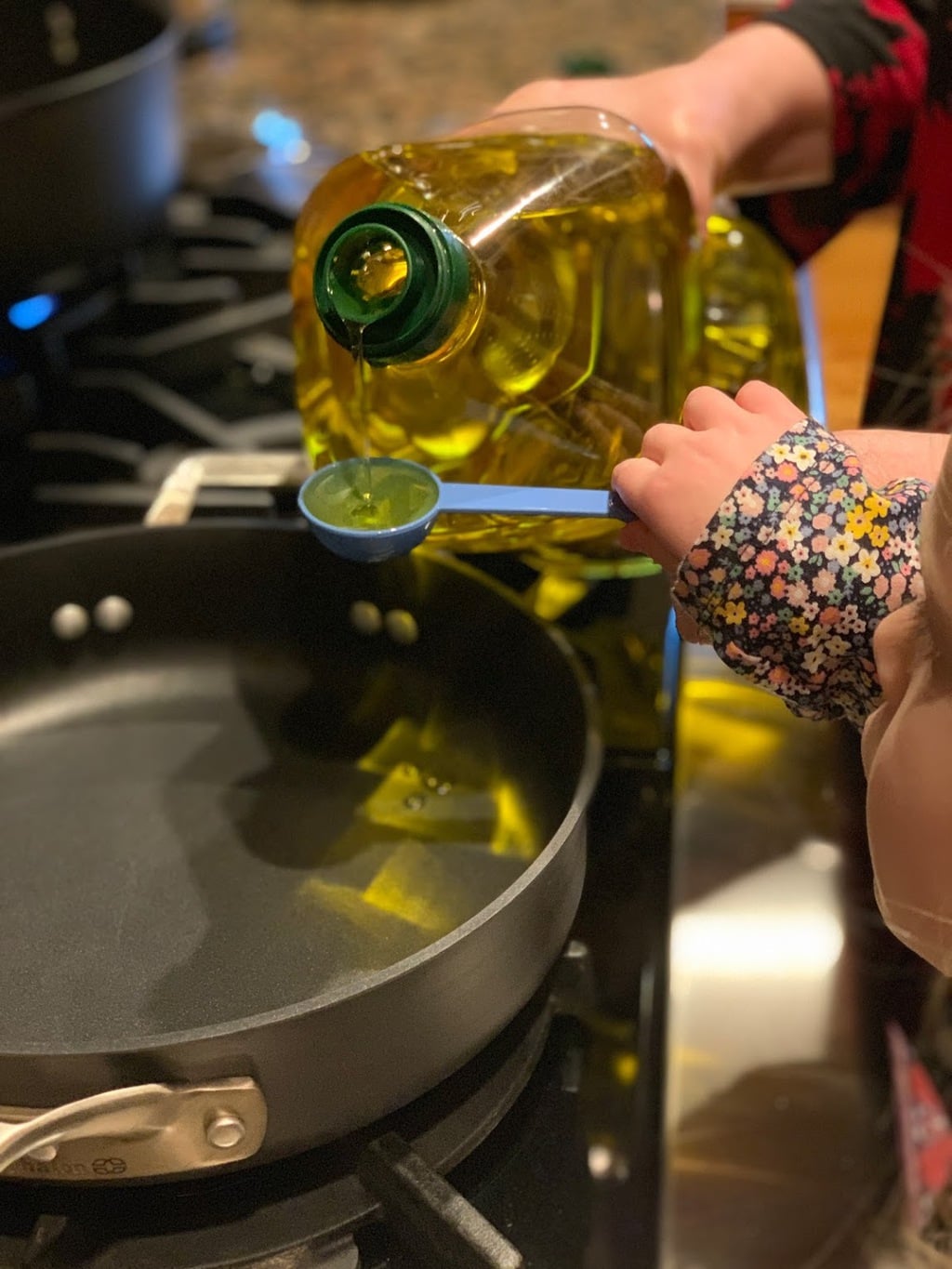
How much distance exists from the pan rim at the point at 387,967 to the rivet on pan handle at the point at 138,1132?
0.05 ft

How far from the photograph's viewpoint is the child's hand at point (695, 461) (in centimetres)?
35

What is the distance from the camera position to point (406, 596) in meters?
0.59

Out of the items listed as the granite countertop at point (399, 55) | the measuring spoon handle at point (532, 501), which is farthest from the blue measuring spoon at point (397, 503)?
the granite countertop at point (399, 55)

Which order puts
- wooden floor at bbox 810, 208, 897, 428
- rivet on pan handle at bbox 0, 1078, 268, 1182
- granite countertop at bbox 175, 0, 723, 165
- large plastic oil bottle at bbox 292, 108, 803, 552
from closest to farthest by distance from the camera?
rivet on pan handle at bbox 0, 1078, 268, 1182 → large plastic oil bottle at bbox 292, 108, 803, 552 → wooden floor at bbox 810, 208, 897, 428 → granite countertop at bbox 175, 0, 723, 165

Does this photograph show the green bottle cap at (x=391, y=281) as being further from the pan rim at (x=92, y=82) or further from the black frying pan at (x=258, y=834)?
the pan rim at (x=92, y=82)

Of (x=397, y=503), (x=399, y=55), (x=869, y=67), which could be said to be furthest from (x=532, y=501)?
(x=399, y=55)

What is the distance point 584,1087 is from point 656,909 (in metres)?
0.10

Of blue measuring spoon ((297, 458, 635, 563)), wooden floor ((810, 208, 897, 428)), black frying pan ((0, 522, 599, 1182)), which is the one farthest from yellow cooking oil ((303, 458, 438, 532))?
wooden floor ((810, 208, 897, 428))

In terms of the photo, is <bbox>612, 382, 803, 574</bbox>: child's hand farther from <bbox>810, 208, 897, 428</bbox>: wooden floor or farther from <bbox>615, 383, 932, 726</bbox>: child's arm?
<bbox>810, 208, 897, 428</bbox>: wooden floor

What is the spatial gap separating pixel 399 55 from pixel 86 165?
0.80 m

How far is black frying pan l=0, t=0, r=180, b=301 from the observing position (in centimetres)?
67

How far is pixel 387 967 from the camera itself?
1.40 ft

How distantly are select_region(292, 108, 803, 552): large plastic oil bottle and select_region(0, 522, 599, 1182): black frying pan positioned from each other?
0.25 feet

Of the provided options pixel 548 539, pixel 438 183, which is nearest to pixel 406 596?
pixel 548 539
